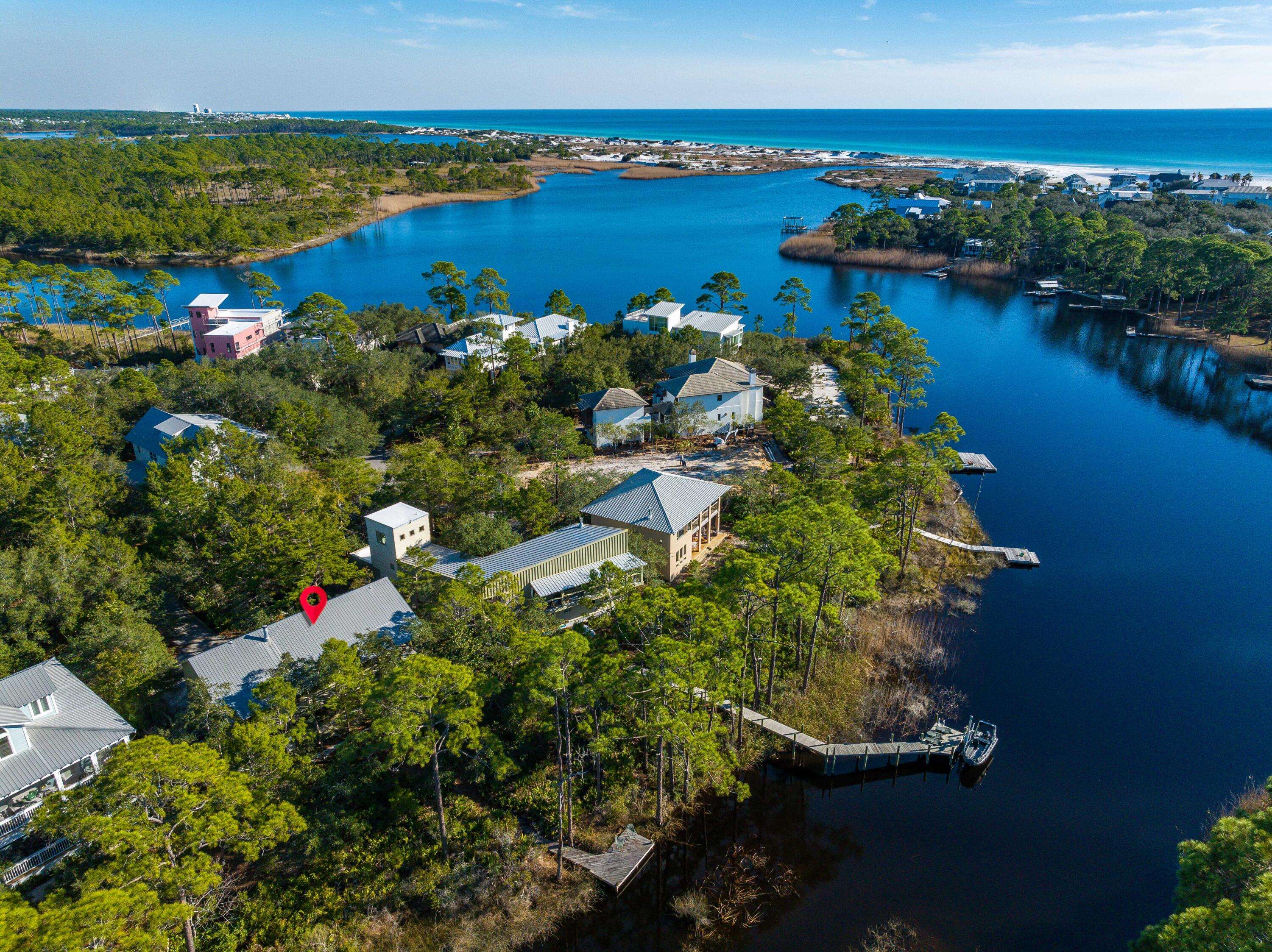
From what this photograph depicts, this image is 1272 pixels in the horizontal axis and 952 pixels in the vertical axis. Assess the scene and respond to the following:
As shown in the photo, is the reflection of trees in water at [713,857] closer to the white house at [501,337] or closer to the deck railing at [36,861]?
the deck railing at [36,861]

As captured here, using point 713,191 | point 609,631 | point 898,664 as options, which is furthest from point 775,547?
point 713,191

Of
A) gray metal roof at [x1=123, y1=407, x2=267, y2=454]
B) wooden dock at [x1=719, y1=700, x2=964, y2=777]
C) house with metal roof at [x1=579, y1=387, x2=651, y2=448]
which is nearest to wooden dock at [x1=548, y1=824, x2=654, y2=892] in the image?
wooden dock at [x1=719, y1=700, x2=964, y2=777]

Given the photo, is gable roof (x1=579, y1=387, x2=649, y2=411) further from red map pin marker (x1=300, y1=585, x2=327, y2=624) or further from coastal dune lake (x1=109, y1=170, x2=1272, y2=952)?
red map pin marker (x1=300, y1=585, x2=327, y2=624)

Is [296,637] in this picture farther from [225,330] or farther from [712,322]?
[712,322]

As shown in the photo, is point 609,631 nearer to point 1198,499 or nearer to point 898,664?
point 898,664

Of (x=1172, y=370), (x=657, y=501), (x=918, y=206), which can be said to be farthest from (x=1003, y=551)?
(x=918, y=206)

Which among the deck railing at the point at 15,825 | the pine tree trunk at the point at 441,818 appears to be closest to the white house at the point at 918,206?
the pine tree trunk at the point at 441,818
